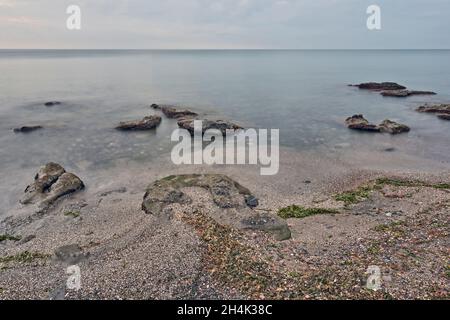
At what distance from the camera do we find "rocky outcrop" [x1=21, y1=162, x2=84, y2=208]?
28.9m

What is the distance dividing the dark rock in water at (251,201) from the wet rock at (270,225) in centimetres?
414

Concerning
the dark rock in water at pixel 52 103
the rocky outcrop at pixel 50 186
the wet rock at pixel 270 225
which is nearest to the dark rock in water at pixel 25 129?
the dark rock in water at pixel 52 103

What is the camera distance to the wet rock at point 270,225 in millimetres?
21453

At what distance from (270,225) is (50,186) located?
21.2 metres

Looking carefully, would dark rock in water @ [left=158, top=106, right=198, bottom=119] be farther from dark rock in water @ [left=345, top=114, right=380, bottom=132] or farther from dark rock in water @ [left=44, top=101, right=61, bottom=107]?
dark rock in water @ [left=44, top=101, right=61, bottom=107]

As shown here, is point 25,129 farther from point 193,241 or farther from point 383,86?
point 383,86

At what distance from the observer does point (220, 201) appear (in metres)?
26.2

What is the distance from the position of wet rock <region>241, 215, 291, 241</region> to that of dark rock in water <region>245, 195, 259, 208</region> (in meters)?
4.14

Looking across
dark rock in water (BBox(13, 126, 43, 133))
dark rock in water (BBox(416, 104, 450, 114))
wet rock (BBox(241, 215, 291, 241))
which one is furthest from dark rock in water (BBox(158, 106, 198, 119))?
dark rock in water (BBox(416, 104, 450, 114))

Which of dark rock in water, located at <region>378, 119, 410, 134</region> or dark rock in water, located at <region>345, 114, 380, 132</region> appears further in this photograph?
dark rock in water, located at <region>345, 114, 380, 132</region>

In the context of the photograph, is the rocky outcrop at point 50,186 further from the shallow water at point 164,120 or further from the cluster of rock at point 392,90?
the cluster of rock at point 392,90

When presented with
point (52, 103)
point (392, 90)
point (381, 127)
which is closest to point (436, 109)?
point (381, 127)

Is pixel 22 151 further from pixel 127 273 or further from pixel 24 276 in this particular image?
pixel 127 273
